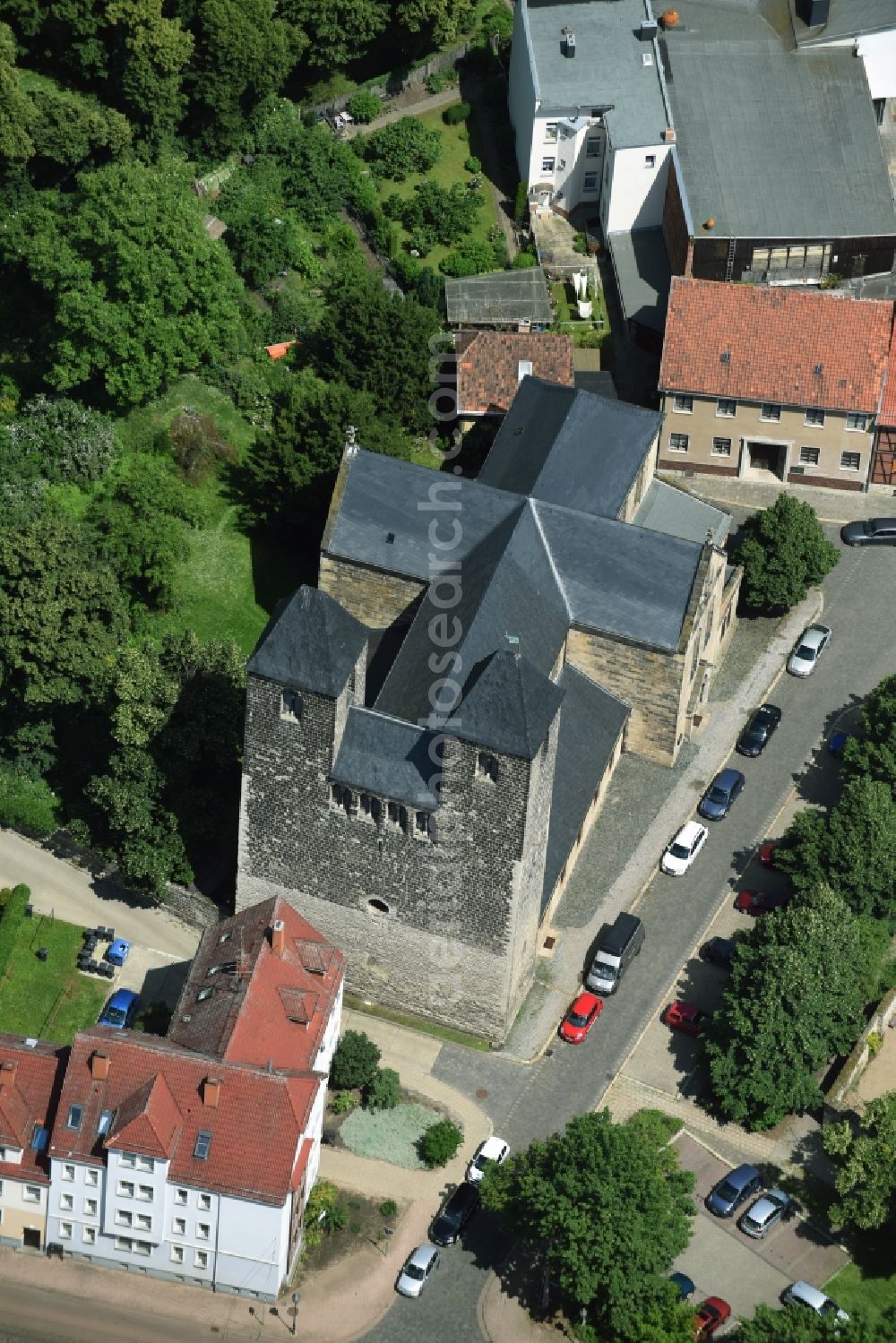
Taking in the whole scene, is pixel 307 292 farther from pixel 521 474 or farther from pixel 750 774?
pixel 750 774

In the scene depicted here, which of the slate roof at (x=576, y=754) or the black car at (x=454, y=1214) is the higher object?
the slate roof at (x=576, y=754)


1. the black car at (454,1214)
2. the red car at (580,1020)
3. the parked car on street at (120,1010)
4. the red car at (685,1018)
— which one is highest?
the red car at (685,1018)

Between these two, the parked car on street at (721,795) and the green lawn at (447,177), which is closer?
the parked car on street at (721,795)

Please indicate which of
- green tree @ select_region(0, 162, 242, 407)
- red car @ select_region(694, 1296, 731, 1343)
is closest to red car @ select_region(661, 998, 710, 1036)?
red car @ select_region(694, 1296, 731, 1343)

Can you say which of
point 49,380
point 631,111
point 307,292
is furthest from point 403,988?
point 631,111

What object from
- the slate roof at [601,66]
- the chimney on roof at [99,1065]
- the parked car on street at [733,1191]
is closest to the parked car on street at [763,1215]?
the parked car on street at [733,1191]

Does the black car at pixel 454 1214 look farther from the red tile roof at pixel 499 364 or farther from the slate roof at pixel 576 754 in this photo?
the red tile roof at pixel 499 364

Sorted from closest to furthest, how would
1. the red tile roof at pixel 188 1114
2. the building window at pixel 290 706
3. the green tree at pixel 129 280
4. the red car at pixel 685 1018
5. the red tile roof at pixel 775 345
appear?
the red tile roof at pixel 188 1114
the building window at pixel 290 706
the red car at pixel 685 1018
the green tree at pixel 129 280
the red tile roof at pixel 775 345
